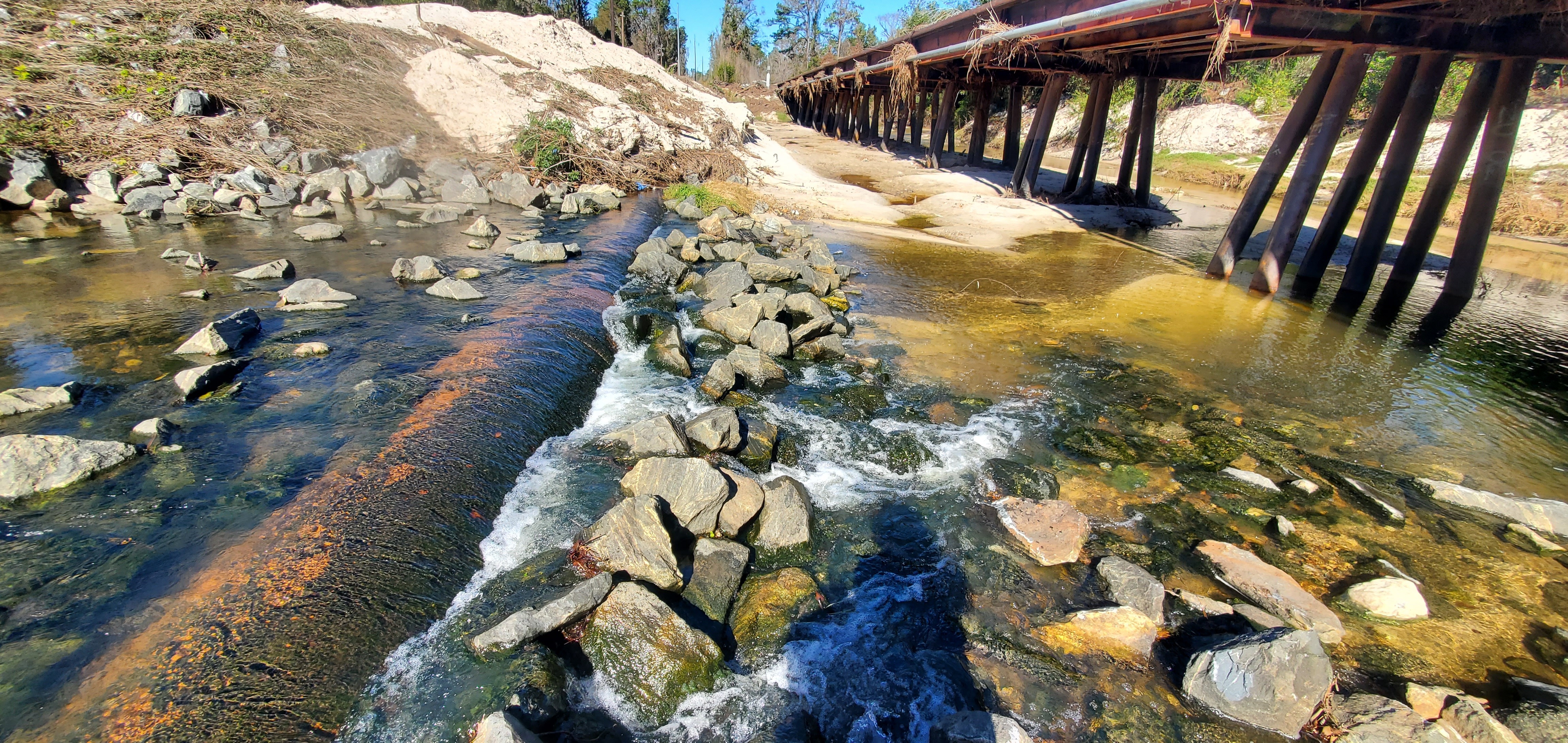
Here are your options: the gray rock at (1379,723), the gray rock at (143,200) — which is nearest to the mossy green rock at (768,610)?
the gray rock at (1379,723)

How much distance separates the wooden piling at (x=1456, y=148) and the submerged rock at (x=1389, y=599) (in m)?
10.0

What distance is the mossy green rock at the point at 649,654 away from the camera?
3.31 metres

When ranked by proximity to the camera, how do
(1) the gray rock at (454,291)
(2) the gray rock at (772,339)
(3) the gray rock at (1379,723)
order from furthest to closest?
(1) the gray rock at (454,291), (2) the gray rock at (772,339), (3) the gray rock at (1379,723)

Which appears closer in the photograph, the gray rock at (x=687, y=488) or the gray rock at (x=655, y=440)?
the gray rock at (x=687, y=488)

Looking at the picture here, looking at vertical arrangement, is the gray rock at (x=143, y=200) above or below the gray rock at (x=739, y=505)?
above

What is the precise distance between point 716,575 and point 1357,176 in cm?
1326

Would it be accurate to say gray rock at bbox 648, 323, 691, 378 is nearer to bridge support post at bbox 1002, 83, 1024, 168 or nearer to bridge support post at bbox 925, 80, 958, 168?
bridge support post at bbox 925, 80, 958, 168

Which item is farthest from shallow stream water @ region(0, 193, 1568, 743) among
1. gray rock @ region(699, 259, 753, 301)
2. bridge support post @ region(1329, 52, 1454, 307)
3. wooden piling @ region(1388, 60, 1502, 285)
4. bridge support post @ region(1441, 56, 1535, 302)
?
wooden piling @ region(1388, 60, 1502, 285)

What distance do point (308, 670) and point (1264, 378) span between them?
31.5ft

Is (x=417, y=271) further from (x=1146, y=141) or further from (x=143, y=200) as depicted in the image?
(x=1146, y=141)

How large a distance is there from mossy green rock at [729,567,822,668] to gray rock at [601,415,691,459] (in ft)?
4.89

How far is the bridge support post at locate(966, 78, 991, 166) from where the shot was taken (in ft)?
→ 81.2

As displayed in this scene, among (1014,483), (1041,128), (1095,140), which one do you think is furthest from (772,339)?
(1095,140)

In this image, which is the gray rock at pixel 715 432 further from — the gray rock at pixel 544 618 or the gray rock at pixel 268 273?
the gray rock at pixel 268 273
